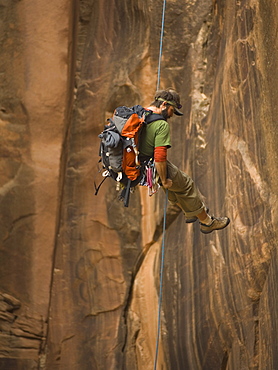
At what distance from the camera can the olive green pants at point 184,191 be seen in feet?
26.3

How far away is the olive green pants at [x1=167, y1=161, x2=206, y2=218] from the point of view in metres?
8.01

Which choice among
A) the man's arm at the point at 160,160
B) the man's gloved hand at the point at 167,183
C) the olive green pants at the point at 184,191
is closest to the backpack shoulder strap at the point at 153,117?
the man's arm at the point at 160,160

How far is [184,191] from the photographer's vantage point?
8180 mm

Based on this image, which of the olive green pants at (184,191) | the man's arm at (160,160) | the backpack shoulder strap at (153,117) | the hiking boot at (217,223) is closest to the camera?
the man's arm at (160,160)

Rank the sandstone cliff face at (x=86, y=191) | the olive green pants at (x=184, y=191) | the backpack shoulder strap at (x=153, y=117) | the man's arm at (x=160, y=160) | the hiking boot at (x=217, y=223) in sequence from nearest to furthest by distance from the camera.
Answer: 1. the man's arm at (x=160, y=160)
2. the backpack shoulder strap at (x=153, y=117)
3. the olive green pants at (x=184, y=191)
4. the hiking boot at (x=217, y=223)
5. the sandstone cliff face at (x=86, y=191)

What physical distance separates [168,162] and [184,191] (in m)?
0.40

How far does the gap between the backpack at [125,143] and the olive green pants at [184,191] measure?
1.08ft

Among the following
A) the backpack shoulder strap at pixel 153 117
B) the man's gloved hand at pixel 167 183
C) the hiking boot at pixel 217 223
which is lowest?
the hiking boot at pixel 217 223

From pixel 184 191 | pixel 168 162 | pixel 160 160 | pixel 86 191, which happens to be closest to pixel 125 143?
pixel 160 160

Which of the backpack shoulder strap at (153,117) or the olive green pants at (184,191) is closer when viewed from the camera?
the backpack shoulder strap at (153,117)

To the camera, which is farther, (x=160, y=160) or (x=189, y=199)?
(x=189, y=199)

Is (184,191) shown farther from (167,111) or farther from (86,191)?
(86,191)

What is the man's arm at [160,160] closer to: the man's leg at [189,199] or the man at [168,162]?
the man at [168,162]

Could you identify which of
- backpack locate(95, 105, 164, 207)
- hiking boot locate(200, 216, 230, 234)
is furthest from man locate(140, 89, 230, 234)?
backpack locate(95, 105, 164, 207)
